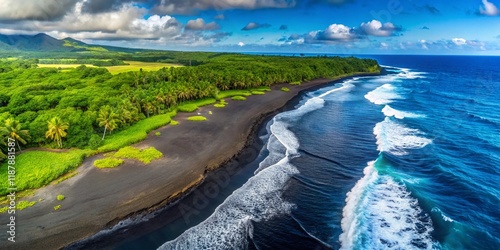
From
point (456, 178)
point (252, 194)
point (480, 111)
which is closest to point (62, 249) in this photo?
point (252, 194)

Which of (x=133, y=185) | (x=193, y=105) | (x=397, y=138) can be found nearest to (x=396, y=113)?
(x=397, y=138)

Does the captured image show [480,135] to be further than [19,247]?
Yes

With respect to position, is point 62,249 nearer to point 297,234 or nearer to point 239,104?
point 297,234

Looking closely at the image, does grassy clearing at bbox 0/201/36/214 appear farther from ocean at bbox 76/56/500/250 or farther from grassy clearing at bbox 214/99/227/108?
grassy clearing at bbox 214/99/227/108

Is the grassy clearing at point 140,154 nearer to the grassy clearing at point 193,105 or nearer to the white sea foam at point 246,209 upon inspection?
the white sea foam at point 246,209

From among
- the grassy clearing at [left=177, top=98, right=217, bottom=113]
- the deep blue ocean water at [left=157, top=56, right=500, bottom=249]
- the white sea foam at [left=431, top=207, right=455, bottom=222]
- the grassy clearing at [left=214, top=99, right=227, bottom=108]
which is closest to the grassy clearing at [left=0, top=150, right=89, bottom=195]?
the deep blue ocean water at [left=157, top=56, right=500, bottom=249]

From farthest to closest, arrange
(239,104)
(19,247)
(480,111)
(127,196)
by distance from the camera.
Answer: (239,104), (480,111), (127,196), (19,247)
